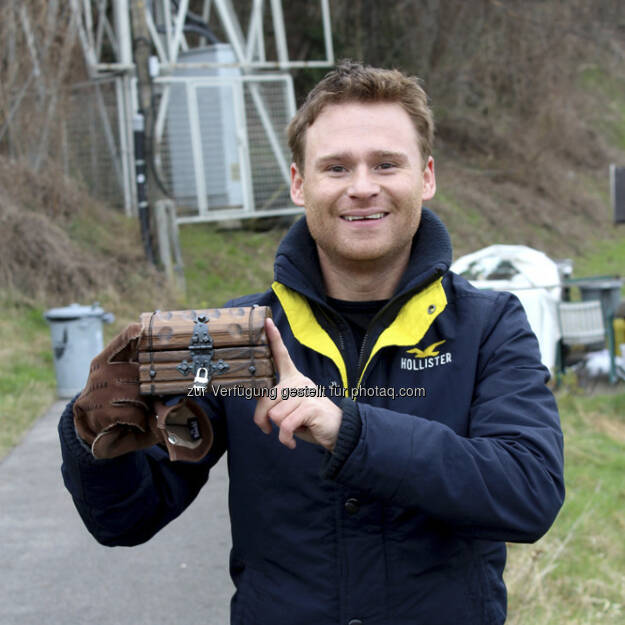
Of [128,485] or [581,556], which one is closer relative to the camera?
[128,485]

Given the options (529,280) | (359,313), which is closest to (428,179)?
(359,313)

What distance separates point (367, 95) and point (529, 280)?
753cm

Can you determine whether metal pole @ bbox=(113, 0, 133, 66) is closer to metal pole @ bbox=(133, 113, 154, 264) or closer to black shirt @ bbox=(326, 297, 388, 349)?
metal pole @ bbox=(133, 113, 154, 264)

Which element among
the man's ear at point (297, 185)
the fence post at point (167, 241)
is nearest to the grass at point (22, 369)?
the fence post at point (167, 241)

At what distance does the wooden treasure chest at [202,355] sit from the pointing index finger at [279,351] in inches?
0.7

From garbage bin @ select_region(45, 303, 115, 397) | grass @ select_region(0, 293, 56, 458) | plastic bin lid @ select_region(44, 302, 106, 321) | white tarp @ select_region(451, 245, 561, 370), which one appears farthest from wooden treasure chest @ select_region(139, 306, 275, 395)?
white tarp @ select_region(451, 245, 561, 370)

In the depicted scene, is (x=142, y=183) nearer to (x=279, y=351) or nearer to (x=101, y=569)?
(x=101, y=569)

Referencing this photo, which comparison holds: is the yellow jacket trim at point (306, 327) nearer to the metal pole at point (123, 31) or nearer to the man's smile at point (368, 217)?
the man's smile at point (368, 217)

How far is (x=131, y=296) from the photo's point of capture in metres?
11.7

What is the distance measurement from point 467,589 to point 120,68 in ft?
47.0

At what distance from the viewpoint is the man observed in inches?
74.4

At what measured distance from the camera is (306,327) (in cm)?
225

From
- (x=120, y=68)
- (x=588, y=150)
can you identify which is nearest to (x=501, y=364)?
(x=120, y=68)

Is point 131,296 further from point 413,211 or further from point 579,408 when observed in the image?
point 413,211
